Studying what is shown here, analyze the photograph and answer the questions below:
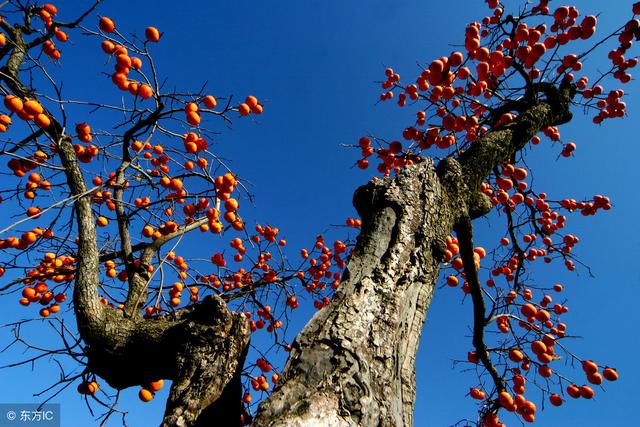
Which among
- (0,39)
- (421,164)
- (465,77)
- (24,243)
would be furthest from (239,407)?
(0,39)

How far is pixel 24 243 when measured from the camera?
338 cm

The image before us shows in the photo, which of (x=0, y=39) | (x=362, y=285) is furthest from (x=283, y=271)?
(x=0, y=39)

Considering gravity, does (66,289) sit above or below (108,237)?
below

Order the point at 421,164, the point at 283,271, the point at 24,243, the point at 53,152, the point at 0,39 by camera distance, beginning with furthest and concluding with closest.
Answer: the point at 283,271, the point at 24,243, the point at 0,39, the point at 53,152, the point at 421,164

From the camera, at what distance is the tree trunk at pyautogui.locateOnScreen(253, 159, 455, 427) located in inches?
36.6

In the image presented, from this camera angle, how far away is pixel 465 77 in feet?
11.7

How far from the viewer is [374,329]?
1122mm

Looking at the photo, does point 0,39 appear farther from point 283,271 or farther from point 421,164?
point 421,164

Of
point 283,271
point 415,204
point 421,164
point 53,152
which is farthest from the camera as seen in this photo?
point 283,271

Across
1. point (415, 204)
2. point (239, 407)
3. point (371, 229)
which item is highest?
point (415, 204)

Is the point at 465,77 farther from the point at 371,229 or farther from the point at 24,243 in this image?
the point at 24,243

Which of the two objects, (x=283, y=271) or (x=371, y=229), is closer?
(x=371, y=229)

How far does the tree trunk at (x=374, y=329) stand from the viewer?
93 centimetres

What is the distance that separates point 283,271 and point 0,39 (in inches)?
139
